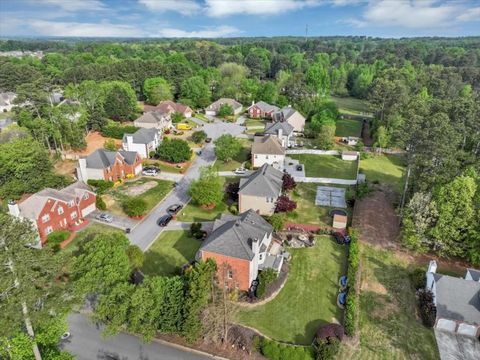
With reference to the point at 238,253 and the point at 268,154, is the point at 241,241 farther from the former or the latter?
the point at 268,154

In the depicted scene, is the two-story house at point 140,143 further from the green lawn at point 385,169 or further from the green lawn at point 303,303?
the green lawn at point 385,169

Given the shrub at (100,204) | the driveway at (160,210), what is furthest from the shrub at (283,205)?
the shrub at (100,204)

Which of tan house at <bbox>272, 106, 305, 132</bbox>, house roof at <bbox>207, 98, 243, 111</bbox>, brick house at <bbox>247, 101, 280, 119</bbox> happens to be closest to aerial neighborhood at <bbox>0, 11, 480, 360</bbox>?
tan house at <bbox>272, 106, 305, 132</bbox>

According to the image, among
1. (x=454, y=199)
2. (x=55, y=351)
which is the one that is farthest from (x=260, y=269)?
(x=454, y=199)

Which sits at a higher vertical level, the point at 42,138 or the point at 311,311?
the point at 42,138

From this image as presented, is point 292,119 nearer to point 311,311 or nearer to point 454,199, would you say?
point 454,199

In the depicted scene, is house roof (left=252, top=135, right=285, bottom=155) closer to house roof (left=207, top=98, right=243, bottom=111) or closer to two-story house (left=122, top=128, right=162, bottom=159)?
two-story house (left=122, top=128, right=162, bottom=159)

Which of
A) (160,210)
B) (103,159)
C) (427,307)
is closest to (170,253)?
(160,210)
